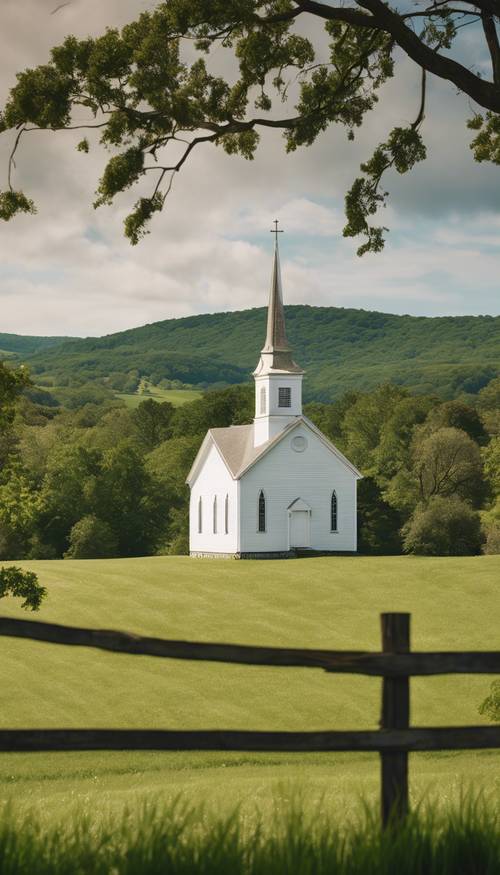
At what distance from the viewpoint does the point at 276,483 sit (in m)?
72.7

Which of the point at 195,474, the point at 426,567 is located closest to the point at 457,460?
the point at 195,474

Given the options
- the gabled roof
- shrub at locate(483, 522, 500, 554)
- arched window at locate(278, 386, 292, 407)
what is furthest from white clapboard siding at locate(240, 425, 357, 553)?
shrub at locate(483, 522, 500, 554)

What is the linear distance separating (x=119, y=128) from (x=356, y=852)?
13.0 m

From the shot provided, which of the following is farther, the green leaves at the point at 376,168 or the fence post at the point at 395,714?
the green leaves at the point at 376,168

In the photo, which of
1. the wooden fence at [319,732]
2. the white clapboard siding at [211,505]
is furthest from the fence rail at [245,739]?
the white clapboard siding at [211,505]

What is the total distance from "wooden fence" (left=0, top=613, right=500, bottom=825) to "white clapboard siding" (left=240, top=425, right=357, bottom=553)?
6472 centimetres

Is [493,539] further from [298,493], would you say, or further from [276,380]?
[276,380]

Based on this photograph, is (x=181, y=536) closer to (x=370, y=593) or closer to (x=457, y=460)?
(x=457, y=460)

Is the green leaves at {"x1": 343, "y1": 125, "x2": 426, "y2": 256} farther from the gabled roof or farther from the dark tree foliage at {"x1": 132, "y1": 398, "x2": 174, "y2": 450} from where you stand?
the dark tree foliage at {"x1": 132, "y1": 398, "x2": 174, "y2": 450}

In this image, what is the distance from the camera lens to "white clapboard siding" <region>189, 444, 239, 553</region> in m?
72.2

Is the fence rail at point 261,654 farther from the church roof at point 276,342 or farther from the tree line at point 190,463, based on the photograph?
the church roof at point 276,342

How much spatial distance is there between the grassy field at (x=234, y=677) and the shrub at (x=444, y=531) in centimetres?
963

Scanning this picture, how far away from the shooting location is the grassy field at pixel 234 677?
21891 mm

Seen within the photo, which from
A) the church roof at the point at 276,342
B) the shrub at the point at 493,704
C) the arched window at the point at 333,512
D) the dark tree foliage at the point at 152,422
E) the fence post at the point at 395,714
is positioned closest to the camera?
the fence post at the point at 395,714
